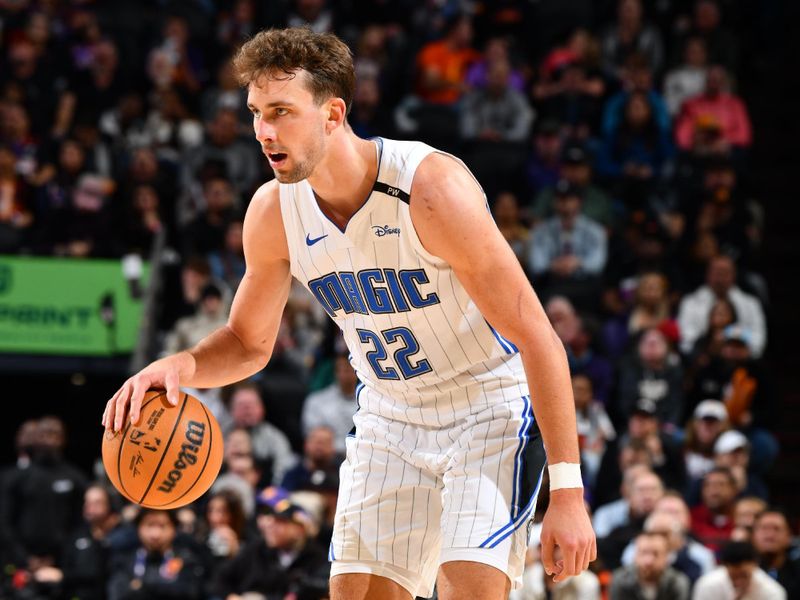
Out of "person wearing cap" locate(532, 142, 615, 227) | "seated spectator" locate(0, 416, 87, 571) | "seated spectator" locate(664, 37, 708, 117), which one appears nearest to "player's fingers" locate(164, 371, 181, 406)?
"seated spectator" locate(0, 416, 87, 571)

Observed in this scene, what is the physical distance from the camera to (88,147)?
12797 millimetres

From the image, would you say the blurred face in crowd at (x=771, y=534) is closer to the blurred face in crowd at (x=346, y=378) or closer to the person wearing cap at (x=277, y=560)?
the person wearing cap at (x=277, y=560)

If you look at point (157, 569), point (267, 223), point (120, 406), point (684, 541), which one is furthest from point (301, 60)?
point (157, 569)

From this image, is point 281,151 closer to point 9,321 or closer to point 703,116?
point 9,321

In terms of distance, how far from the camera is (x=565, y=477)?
3.83 meters

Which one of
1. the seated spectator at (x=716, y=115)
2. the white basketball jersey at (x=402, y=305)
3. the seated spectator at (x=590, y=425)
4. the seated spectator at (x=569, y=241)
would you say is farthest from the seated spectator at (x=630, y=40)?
the white basketball jersey at (x=402, y=305)

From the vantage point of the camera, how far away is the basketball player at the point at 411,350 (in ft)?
12.9

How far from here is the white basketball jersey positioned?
4.14 m

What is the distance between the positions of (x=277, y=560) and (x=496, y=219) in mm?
4200

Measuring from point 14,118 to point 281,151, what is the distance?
936 centimetres

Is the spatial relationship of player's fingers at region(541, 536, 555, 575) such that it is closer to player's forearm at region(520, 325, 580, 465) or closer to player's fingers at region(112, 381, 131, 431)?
player's forearm at region(520, 325, 580, 465)

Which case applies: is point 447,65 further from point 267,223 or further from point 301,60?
point 301,60

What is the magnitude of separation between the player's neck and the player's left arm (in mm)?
190

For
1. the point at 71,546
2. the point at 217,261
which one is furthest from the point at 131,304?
the point at 71,546
